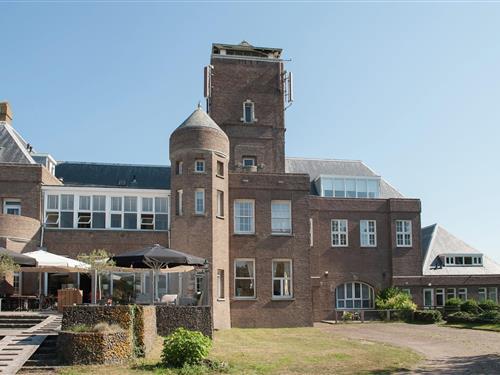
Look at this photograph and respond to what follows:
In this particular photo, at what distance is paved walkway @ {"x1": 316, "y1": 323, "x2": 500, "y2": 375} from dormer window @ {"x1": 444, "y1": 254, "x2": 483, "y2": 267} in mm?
9450

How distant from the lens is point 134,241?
32.3 metres

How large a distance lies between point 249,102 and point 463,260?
18.6 meters

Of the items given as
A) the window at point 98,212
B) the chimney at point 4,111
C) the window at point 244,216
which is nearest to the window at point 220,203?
the window at point 244,216

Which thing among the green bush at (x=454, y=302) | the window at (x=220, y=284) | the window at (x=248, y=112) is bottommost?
the green bush at (x=454, y=302)

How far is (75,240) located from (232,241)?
8.12 m

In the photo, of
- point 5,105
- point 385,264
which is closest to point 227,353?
point 385,264

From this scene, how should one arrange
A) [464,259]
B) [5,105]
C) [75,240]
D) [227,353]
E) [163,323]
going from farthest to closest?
[464,259] → [5,105] → [75,240] → [163,323] → [227,353]

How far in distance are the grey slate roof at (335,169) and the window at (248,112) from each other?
576cm

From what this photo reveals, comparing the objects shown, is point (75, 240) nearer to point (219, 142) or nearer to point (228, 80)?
point (219, 142)

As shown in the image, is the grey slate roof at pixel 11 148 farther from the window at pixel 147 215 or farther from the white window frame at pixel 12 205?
the window at pixel 147 215

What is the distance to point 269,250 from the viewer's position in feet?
111

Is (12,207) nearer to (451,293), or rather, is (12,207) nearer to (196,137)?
(196,137)

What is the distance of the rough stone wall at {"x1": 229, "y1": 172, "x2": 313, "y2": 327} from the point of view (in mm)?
33219

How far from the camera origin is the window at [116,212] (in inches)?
1289
